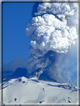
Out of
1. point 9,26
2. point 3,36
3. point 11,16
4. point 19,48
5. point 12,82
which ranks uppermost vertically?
point 11,16

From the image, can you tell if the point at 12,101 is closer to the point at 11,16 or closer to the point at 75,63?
the point at 75,63

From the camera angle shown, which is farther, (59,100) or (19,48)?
(19,48)

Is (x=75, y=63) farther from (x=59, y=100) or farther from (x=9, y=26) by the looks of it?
(x=9, y=26)

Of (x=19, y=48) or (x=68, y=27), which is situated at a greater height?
(x=68, y=27)

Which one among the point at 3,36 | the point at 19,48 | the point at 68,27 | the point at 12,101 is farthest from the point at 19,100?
the point at 68,27

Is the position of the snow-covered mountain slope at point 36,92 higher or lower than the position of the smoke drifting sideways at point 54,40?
lower

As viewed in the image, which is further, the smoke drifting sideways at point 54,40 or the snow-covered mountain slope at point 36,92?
the smoke drifting sideways at point 54,40
